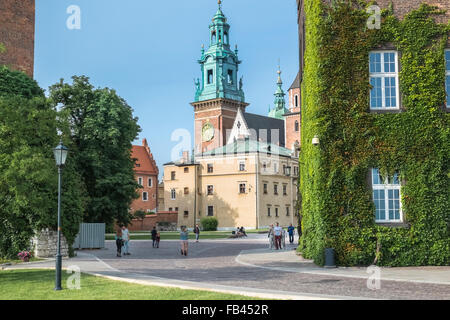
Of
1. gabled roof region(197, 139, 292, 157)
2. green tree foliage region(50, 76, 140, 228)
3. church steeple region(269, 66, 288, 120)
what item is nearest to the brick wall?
green tree foliage region(50, 76, 140, 228)

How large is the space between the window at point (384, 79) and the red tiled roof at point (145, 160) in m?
84.7

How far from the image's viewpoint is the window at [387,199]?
1948cm

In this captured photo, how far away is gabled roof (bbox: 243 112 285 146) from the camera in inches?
4178

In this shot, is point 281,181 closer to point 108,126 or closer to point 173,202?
point 173,202

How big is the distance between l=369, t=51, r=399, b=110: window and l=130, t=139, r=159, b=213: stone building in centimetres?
8375

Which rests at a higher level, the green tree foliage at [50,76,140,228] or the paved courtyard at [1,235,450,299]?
the green tree foliage at [50,76,140,228]

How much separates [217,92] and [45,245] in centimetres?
7966

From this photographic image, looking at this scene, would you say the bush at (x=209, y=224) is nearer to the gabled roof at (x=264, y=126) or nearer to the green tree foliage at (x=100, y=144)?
the green tree foliage at (x=100, y=144)

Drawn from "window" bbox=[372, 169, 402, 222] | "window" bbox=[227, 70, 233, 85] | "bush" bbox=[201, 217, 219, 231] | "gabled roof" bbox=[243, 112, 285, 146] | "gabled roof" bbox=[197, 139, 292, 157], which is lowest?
"bush" bbox=[201, 217, 219, 231]

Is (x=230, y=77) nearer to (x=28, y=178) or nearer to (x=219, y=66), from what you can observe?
(x=219, y=66)

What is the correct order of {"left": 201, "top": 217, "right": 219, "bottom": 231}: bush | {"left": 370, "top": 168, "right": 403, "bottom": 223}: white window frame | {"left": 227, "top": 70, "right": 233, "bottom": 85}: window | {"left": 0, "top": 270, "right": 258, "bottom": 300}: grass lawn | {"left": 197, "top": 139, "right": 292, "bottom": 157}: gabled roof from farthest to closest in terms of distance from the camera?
1. {"left": 227, "top": 70, "right": 233, "bottom": 85}: window
2. {"left": 197, "top": 139, "right": 292, "bottom": 157}: gabled roof
3. {"left": 201, "top": 217, "right": 219, "bottom": 231}: bush
4. {"left": 370, "top": 168, "right": 403, "bottom": 223}: white window frame
5. {"left": 0, "top": 270, "right": 258, "bottom": 300}: grass lawn

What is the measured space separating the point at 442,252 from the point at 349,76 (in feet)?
23.2

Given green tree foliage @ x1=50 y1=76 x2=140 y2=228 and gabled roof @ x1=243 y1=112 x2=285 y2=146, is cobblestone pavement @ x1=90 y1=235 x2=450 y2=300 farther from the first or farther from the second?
gabled roof @ x1=243 y1=112 x2=285 y2=146
